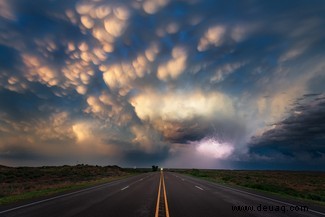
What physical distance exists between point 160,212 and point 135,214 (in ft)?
3.45

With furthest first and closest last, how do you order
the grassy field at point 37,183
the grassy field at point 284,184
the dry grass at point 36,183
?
the grassy field at point 284,184 < the dry grass at point 36,183 < the grassy field at point 37,183

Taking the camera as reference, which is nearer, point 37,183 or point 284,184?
point 37,183

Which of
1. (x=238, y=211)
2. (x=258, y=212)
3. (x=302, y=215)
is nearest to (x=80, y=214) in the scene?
(x=238, y=211)

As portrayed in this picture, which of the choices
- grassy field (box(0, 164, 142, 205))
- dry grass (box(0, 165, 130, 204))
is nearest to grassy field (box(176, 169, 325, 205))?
grassy field (box(0, 164, 142, 205))

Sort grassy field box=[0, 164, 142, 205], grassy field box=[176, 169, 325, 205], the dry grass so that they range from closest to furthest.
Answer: grassy field box=[0, 164, 142, 205], the dry grass, grassy field box=[176, 169, 325, 205]

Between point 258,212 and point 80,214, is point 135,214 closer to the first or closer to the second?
point 80,214

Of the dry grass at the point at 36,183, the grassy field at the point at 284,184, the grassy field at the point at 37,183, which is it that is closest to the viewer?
the grassy field at the point at 37,183

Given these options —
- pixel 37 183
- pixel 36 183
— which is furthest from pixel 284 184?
pixel 36 183

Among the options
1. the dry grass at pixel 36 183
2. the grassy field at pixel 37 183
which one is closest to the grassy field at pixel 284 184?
the grassy field at pixel 37 183

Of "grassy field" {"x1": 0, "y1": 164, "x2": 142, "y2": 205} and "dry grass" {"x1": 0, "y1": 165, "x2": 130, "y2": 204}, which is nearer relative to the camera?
"grassy field" {"x1": 0, "y1": 164, "x2": 142, "y2": 205}

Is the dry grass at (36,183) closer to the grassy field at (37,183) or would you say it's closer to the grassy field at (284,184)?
the grassy field at (37,183)

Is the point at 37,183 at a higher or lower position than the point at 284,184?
lower

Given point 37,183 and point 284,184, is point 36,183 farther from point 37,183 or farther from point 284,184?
point 284,184

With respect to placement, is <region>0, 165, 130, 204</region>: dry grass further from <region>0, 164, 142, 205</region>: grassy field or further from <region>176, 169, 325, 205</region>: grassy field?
<region>176, 169, 325, 205</region>: grassy field
